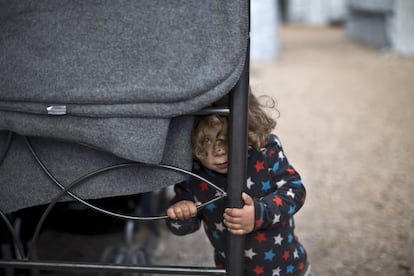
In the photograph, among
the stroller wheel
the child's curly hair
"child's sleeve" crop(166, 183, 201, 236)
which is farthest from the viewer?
the stroller wheel

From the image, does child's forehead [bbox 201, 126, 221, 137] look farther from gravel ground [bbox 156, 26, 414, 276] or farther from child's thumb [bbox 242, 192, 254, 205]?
gravel ground [bbox 156, 26, 414, 276]

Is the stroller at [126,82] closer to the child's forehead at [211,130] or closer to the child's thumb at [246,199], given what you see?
the child's thumb at [246,199]

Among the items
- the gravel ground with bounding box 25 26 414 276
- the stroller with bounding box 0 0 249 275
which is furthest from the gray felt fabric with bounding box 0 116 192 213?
the gravel ground with bounding box 25 26 414 276

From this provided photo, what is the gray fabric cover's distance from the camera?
1273 millimetres

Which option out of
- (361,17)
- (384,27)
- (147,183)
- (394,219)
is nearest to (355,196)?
(394,219)

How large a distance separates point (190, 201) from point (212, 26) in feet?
1.76

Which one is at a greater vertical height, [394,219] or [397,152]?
[397,152]

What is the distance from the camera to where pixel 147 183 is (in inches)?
57.6

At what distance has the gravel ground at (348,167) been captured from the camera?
268 centimetres

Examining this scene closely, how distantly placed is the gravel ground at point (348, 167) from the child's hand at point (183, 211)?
0.49 metres

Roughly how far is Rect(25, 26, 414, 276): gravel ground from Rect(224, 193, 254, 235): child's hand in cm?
48

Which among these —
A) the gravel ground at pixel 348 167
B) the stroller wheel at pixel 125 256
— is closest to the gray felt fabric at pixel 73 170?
the gravel ground at pixel 348 167

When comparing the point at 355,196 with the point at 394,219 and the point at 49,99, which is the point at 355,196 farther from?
the point at 49,99

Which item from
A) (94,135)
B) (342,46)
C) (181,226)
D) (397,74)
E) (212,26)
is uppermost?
(342,46)
